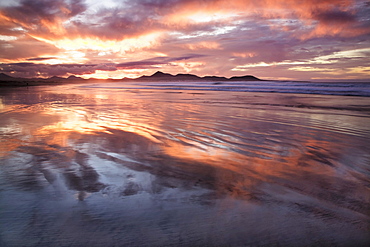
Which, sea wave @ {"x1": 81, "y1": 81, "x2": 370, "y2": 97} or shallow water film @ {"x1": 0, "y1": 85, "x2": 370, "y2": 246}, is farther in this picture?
sea wave @ {"x1": 81, "y1": 81, "x2": 370, "y2": 97}

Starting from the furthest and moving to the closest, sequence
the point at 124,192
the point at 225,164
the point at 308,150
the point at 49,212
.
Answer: the point at 308,150 < the point at 225,164 < the point at 124,192 < the point at 49,212

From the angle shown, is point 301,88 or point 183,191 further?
point 301,88

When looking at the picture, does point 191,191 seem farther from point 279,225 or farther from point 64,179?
point 64,179

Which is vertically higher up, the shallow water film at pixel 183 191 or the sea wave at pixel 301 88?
the sea wave at pixel 301 88

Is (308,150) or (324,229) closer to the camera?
(324,229)

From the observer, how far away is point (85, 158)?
2.69 m

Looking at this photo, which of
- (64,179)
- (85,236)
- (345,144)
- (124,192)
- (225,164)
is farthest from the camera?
(345,144)

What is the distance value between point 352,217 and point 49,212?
2034 mm

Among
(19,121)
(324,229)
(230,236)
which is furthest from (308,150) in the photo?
(19,121)

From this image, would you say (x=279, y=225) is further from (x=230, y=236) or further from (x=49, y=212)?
(x=49, y=212)

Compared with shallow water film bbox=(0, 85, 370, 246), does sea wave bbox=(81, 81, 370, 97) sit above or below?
above

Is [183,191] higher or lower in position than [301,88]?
lower

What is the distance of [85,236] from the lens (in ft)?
4.42

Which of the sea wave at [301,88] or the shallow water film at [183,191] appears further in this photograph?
the sea wave at [301,88]
